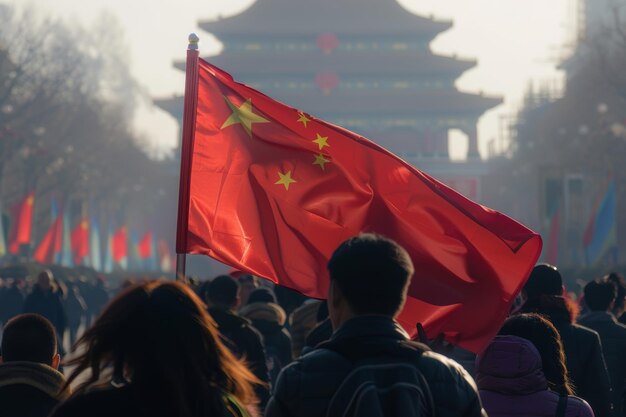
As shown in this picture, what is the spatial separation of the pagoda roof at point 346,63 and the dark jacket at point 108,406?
224 feet

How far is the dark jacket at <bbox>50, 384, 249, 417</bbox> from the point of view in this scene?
128 inches

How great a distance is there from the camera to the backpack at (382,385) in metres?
3.45

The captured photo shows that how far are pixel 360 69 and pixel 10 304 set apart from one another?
182 feet

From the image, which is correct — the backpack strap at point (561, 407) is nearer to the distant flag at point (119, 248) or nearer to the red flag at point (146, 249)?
the distant flag at point (119, 248)

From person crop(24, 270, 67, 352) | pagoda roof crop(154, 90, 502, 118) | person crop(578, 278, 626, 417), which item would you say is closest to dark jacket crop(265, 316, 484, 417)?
person crop(578, 278, 626, 417)

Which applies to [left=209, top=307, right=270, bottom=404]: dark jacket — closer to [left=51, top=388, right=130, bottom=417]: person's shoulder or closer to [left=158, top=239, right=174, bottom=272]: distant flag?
[left=51, top=388, right=130, bottom=417]: person's shoulder

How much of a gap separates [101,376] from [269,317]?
4835mm

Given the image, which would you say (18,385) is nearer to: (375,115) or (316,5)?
(375,115)

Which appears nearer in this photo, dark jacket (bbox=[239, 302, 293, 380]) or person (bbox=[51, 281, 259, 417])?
person (bbox=[51, 281, 259, 417])

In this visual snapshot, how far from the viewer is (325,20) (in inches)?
2940

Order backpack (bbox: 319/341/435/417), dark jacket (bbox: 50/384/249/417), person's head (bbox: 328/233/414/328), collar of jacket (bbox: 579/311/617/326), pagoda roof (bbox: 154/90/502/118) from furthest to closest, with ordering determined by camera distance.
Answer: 1. pagoda roof (bbox: 154/90/502/118)
2. collar of jacket (bbox: 579/311/617/326)
3. person's head (bbox: 328/233/414/328)
4. backpack (bbox: 319/341/435/417)
5. dark jacket (bbox: 50/384/249/417)

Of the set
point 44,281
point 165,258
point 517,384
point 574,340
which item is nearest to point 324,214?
point 574,340

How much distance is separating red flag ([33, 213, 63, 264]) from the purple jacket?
103ft

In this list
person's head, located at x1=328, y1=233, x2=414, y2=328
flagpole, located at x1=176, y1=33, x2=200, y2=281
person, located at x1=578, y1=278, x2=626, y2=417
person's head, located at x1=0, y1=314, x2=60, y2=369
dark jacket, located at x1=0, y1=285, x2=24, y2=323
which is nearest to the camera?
person's head, located at x1=328, y1=233, x2=414, y2=328
